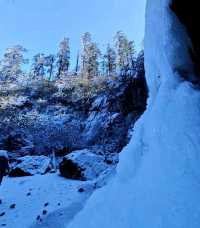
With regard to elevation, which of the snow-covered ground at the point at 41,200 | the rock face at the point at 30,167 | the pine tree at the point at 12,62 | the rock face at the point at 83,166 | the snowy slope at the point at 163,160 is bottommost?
the snow-covered ground at the point at 41,200

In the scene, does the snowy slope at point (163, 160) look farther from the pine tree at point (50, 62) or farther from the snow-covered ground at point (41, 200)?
the pine tree at point (50, 62)

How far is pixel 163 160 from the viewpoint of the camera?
176 inches

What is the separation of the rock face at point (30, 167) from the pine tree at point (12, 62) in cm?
3332

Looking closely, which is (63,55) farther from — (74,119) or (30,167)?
(30,167)

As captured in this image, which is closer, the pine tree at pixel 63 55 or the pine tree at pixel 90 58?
the pine tree at pixel 90 58

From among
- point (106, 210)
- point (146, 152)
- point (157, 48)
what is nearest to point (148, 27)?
point (157, 48)

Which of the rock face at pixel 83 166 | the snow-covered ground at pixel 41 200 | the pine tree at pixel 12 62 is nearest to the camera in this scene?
the snow-covered ground at pixel 41 200

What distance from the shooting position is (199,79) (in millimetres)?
5746

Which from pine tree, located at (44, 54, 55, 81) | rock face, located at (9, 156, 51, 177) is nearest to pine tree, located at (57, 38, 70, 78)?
pine tree, located at (44, 54, 55, 81)

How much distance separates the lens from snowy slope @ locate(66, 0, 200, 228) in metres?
3.79

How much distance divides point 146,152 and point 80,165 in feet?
23.9

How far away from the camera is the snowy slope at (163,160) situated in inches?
149

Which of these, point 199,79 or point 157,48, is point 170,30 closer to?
point 157,48

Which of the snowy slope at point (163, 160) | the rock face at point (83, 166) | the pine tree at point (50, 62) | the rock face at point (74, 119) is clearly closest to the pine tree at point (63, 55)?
the pine tree at point (50, 62)
